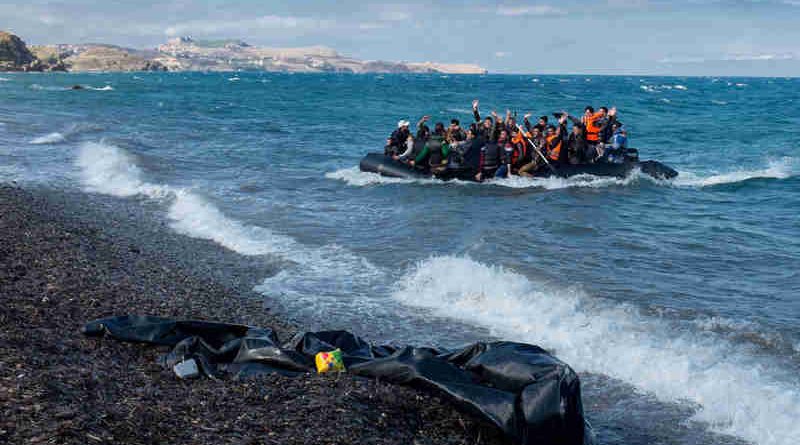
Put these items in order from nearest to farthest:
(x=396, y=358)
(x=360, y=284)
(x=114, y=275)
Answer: (x=396, y=358) < (x=114, y=275) < (x=360, y=284)

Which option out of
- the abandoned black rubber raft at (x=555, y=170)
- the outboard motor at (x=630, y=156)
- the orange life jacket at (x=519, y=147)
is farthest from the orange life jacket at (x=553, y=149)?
the outboard motor at (x=630, y=156)

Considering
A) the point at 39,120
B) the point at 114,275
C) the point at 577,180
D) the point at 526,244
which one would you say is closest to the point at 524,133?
the point at 577,180

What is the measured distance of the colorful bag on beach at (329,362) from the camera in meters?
5.51

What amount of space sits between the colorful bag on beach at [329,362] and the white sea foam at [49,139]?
70.6 ft

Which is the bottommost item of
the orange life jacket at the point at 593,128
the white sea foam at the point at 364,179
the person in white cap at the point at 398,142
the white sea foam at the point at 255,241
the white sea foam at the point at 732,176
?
the white sea foam at the point at 255,241

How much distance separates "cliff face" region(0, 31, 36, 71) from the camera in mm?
124000

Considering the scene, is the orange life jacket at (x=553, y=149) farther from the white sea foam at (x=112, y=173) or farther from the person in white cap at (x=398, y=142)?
the white sea foam at (x=112, y=173)

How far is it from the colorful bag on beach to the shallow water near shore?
7.10 ft

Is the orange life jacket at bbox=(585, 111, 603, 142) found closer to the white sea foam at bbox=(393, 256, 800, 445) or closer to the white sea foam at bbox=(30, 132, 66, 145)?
→ the white sea foam at bbox=(393, 256, 800, 445)

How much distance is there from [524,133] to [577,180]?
1805 mm

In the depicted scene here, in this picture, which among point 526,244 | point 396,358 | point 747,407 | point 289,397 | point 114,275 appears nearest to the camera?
point 289,397

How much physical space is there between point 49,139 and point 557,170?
17.7 meters

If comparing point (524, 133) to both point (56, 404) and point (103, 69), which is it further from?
point (103, 69)

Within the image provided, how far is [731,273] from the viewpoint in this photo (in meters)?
10.4
